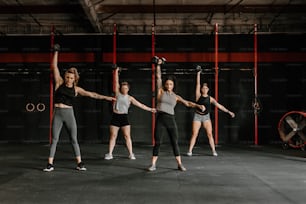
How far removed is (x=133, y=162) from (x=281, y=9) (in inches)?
198

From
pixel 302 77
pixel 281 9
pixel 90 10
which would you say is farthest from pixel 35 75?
pixel 302 77

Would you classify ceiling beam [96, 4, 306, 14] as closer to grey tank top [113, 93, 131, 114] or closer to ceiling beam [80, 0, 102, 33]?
ceiling beam [80, 0, 102, 33]

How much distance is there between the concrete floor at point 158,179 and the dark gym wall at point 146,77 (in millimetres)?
1823

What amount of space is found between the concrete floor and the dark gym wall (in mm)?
1823

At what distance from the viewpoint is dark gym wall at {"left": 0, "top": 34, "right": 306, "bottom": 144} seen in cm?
791

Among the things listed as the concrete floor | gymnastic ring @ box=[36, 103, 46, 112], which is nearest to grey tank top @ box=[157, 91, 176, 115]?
the concrete floor

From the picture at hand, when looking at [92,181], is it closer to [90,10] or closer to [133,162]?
[133,162]

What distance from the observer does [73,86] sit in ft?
14.3

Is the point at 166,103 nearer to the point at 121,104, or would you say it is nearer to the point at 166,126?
the point at 166,126

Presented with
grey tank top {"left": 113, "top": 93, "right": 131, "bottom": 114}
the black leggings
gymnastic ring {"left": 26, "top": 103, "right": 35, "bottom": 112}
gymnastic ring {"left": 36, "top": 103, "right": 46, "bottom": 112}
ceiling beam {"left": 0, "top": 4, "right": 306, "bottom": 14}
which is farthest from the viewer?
gymnastic ring {"left": 26, "top": 103, "right": 35, "bottom": 112}

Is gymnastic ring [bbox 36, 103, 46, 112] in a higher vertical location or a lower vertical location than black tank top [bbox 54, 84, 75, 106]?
lower

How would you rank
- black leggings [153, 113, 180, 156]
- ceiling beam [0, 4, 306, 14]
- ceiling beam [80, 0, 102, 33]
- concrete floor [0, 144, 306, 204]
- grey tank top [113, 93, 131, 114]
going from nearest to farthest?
concrete floor [0, 144, 306, 204] < black leggings [153, 113, 180, 156] < grey tank top [113, 93, 131, 114] < ceiling beam [80, 0, 102, 33] < ceiling beam [0, 4, 306, 14]

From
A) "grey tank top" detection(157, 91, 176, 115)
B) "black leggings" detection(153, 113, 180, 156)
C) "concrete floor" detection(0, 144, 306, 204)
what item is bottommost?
"concrete floor" detection(0, 144, 306, 204)

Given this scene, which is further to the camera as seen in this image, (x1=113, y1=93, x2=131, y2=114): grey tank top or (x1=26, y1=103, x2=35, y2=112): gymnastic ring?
(x1=26, y1=103, x2=35, y2=112): gymnastic ring
